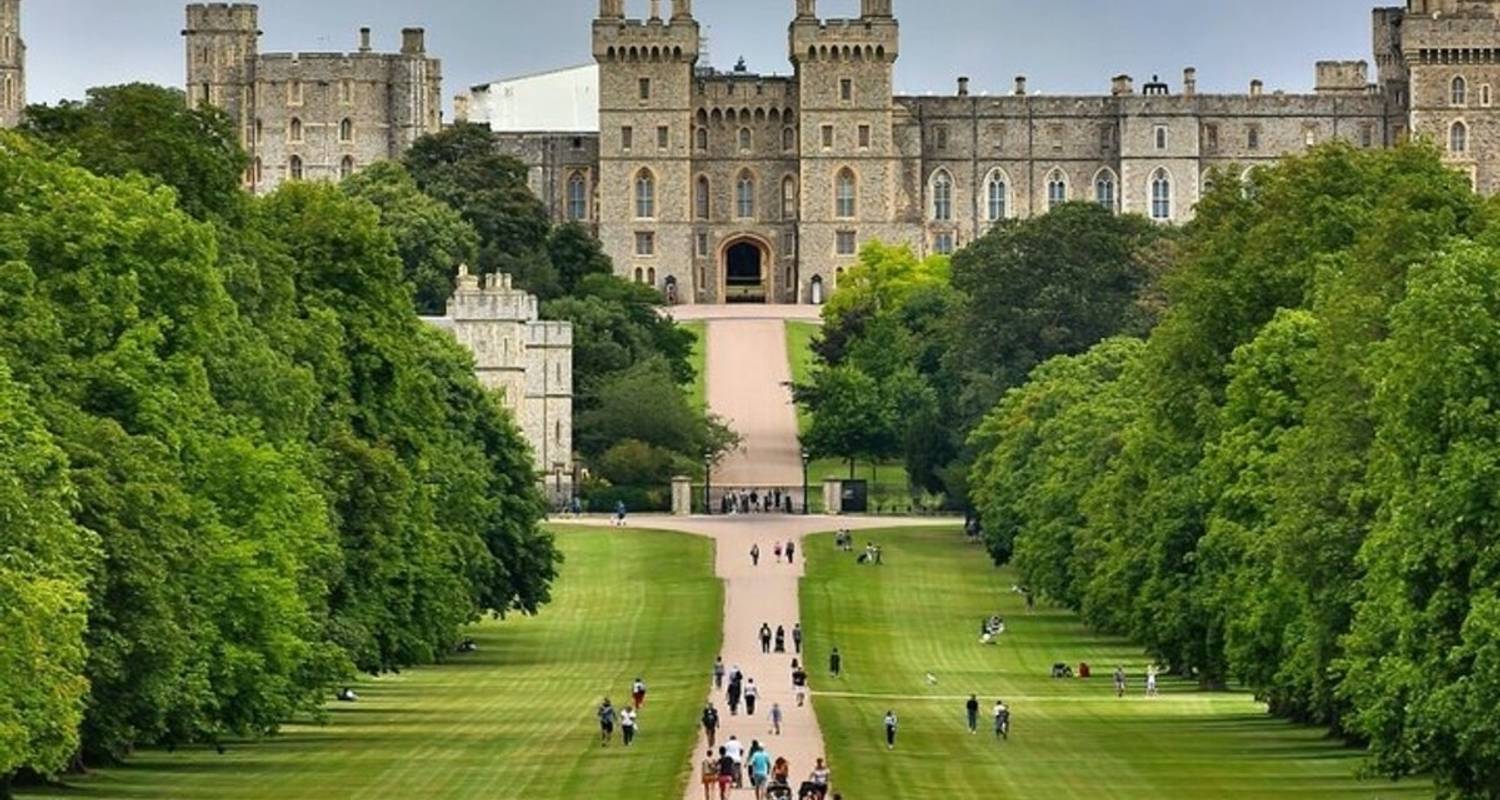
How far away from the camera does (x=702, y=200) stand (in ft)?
563

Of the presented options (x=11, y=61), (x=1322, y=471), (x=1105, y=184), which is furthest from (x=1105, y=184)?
(x=1322, y=471)

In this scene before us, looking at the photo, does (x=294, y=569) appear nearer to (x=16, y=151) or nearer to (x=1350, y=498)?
(x=16, y=151)

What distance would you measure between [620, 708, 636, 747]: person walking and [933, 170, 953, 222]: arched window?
118 m

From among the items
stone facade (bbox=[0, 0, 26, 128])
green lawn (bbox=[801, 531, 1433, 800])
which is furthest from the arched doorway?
green lawn (bbox=[801, 531, 1433, 800])

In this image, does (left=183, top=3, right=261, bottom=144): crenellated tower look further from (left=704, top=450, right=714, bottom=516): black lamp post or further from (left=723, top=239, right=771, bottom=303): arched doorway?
(left=704, top=450, right=714, bottom=516): black lamp post

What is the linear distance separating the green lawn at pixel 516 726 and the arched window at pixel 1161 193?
83.2m

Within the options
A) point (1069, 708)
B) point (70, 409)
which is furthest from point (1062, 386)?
point (70, 409)

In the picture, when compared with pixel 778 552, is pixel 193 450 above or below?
above

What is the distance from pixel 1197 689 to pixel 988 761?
15.9 m

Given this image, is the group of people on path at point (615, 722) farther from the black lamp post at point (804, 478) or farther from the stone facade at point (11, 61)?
the stone facade at point (11, 61)

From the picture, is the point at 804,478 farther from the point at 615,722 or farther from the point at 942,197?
the point at 615,722

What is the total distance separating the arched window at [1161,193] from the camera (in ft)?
572

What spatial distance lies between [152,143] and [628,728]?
10.4 metres

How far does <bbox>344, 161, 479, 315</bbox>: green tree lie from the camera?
129 meters
